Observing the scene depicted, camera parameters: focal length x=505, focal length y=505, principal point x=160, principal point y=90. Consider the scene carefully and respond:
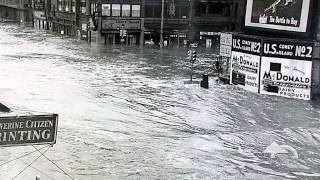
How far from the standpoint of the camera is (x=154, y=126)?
31281mm

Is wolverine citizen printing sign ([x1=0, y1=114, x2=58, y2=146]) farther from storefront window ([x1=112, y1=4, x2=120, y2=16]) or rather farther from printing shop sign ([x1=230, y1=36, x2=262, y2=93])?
storefront window ([x1=112, y1=4, x2=120, y2=16])

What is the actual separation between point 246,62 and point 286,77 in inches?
170

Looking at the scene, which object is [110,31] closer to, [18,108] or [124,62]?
[124,62]

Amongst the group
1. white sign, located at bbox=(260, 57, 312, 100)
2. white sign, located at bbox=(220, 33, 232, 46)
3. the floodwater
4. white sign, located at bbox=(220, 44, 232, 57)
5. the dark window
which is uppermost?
the dark window

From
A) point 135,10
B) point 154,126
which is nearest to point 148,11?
point 135,10

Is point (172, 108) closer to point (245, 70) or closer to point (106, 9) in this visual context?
point (245, 70)

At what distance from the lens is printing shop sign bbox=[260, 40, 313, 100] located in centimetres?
4103

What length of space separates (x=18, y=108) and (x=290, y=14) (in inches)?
912

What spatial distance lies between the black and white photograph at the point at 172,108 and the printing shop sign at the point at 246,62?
9 centimetres

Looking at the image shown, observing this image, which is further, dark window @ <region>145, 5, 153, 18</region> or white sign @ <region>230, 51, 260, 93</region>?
dark window @ <region>145, 5, 153, 18</region>

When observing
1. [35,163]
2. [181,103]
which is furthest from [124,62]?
[35,163]

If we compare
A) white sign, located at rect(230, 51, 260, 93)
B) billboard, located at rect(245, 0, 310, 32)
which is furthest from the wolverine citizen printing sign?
white sign, located at rect(230, 51, 260, 93)

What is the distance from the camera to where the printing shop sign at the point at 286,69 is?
41.0m

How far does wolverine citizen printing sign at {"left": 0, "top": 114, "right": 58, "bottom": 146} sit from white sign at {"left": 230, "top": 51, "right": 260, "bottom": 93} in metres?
33.9
